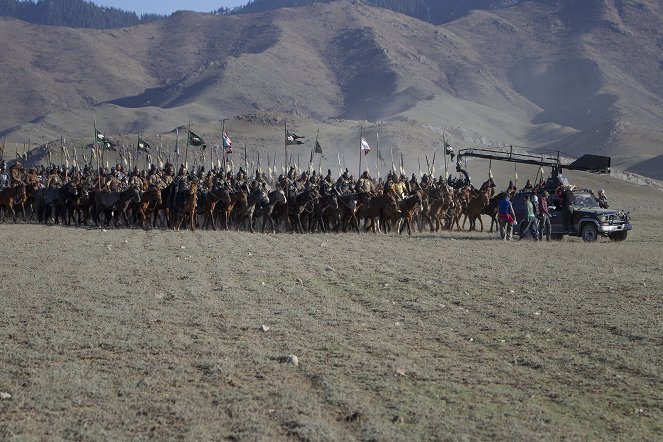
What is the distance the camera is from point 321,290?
59.7 ft

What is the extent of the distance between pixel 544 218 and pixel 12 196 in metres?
18.9

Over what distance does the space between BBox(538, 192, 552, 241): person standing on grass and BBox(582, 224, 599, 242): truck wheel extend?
3.41ft

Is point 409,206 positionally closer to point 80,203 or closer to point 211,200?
point 211,200

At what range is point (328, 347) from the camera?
13.1 m

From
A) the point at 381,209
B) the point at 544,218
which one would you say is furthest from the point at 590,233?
the point at 381,209

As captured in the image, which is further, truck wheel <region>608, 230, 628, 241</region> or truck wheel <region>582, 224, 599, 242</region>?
truck wheel <region>608, 230, 628, 241</region>

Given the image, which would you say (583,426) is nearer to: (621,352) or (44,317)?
(621,352)

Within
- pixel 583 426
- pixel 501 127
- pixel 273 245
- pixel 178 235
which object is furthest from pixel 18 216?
pixel 501 127

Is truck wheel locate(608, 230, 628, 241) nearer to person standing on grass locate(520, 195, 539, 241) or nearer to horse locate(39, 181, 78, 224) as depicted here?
person standing on grass locate(520, 195, 539, 241)

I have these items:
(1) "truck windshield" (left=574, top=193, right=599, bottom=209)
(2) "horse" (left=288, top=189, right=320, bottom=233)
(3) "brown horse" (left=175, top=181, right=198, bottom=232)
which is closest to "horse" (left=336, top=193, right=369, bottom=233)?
(2) "horse" (left=288, top=189, right=320, bottom=233)

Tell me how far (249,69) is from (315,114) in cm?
2252

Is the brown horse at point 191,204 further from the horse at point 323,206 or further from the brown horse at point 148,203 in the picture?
the horse at point 323,206

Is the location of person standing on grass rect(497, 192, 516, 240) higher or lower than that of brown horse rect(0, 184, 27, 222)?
lower

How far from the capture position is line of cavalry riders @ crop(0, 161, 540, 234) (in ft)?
111
